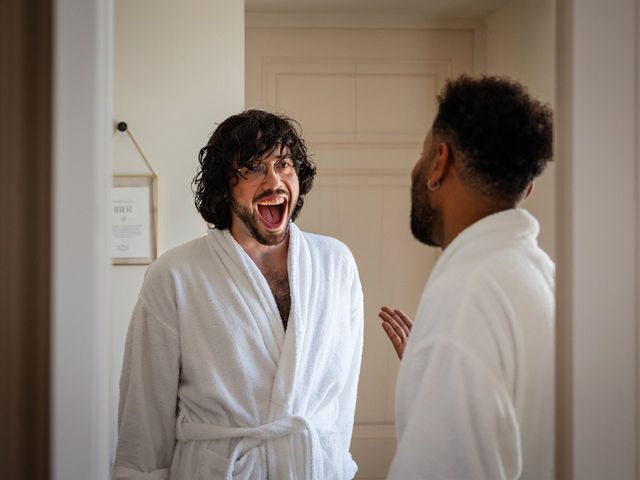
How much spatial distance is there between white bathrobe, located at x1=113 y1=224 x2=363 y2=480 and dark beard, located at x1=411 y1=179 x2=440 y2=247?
36 cm

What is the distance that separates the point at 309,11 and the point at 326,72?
16 cm

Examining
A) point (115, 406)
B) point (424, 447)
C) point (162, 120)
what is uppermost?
point (162, 120)

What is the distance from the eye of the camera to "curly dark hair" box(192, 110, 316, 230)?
3.57ft

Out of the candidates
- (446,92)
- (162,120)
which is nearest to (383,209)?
(162,120)

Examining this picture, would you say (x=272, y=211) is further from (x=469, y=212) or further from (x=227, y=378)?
(x=469, y=212)

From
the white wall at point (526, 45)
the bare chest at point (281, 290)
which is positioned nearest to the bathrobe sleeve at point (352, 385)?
the bare chest at point (281, 290)

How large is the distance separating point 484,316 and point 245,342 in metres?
0.51
